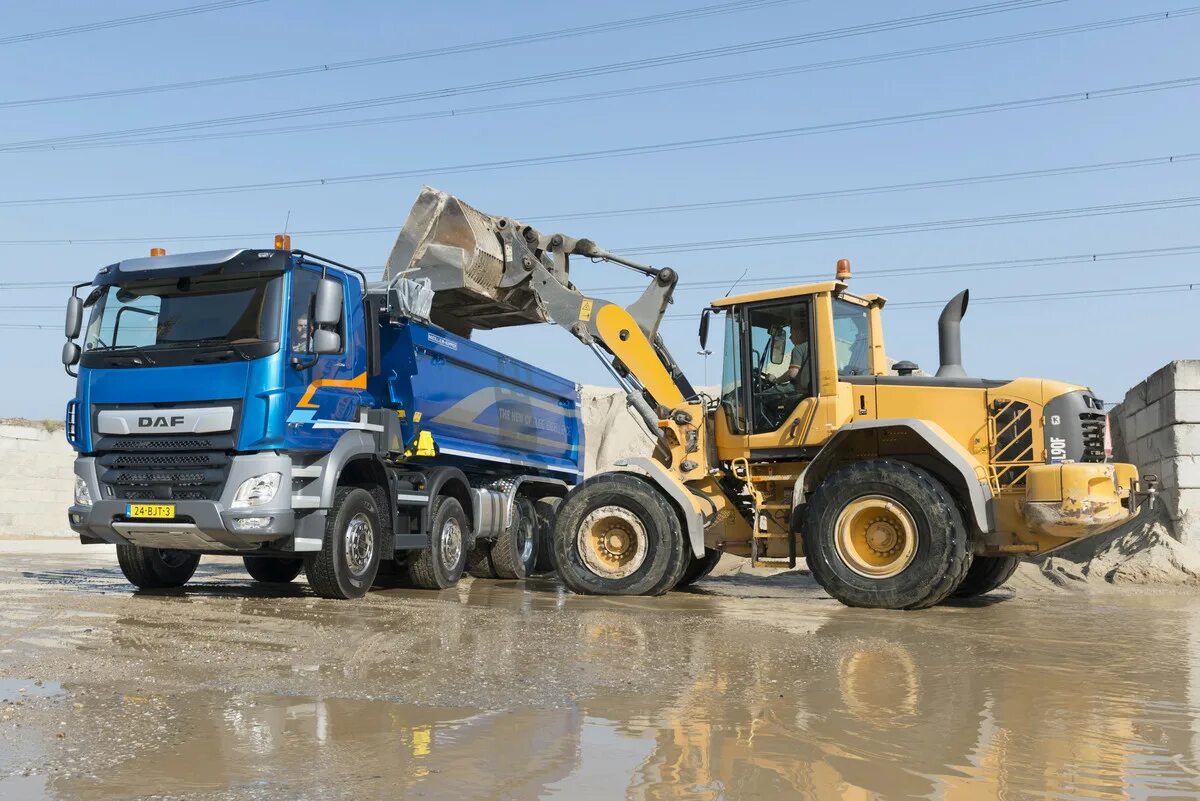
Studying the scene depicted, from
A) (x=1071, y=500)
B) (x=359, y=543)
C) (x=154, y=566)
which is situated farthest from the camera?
(x=154, y=566)

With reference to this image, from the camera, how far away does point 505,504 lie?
13.9m

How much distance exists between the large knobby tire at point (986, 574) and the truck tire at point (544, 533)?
5.73 meters

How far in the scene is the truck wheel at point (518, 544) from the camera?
46.7 feet

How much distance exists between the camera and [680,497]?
11.4 meters

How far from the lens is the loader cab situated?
10.9 meters

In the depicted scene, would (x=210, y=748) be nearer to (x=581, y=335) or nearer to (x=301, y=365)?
(x=301, y=365)

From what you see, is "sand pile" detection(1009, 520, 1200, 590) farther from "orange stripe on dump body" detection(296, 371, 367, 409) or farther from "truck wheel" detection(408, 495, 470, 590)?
"orange stripe on dump body" detection(296, 371, 367, 409)

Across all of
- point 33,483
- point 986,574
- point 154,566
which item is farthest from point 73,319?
point 33,483

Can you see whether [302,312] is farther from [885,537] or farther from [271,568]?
[885,537]

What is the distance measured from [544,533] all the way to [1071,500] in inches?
306

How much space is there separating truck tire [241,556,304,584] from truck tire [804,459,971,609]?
20.0 ft

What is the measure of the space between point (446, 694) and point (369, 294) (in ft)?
20.0

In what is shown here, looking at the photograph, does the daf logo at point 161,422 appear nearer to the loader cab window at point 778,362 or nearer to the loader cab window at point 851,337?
the loader cab window at point 778,362

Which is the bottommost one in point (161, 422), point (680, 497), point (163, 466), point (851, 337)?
point (680, 497)
